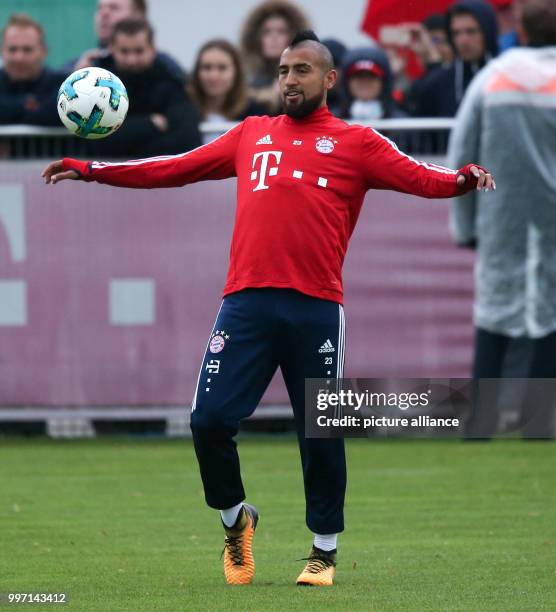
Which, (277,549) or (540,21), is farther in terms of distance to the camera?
(540,21)

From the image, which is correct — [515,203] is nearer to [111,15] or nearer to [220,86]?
[220,86]

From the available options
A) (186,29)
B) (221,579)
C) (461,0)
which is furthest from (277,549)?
(186,29)

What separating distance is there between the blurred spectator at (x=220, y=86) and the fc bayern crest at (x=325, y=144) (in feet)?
22.3

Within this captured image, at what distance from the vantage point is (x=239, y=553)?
25.8 ft

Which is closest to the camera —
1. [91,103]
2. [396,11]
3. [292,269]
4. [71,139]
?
[292,269]

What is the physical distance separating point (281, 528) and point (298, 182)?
2683 mm

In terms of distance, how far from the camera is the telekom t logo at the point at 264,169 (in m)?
7.82

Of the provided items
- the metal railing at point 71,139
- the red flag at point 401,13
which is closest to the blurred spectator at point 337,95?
the metal railing at point 71,139

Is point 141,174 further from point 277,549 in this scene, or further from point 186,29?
point 186,29

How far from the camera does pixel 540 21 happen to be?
13555mm

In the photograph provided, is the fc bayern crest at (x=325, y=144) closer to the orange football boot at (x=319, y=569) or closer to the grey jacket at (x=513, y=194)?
the orange football boot at (x=319, y=569)

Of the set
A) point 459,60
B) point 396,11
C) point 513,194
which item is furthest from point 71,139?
point 396,11

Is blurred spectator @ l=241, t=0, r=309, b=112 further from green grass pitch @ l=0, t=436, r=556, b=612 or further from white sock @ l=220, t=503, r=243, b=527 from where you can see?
white sock @ l=220, t=503, r=243, b=527

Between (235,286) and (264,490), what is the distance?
12.4ft
